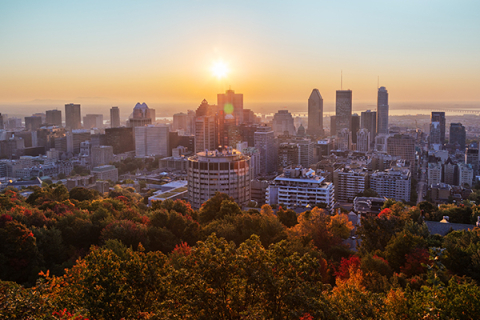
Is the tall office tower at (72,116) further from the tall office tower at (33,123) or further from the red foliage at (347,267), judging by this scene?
the red foliage at (347,267)

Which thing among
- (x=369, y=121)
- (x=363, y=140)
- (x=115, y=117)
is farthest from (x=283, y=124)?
(x=115, y=117)

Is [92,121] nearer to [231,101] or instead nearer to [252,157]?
[231,101]

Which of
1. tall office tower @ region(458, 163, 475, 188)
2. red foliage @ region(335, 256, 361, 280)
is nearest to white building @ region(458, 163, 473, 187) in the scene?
tall office tower @ region(458, 163, 475, 188)

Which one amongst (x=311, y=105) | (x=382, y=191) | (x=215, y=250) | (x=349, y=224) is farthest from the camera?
(x=311, y=105)

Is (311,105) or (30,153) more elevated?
(311,105)

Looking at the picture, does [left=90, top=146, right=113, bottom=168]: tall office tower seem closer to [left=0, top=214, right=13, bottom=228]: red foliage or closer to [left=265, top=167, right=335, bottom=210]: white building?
[left=265, top=167, right=335, bottom=210]: white building

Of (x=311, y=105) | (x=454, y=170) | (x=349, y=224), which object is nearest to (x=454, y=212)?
(x=349, y=224)

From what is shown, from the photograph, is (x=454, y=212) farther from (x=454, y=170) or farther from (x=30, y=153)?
(x=30, y=153)
